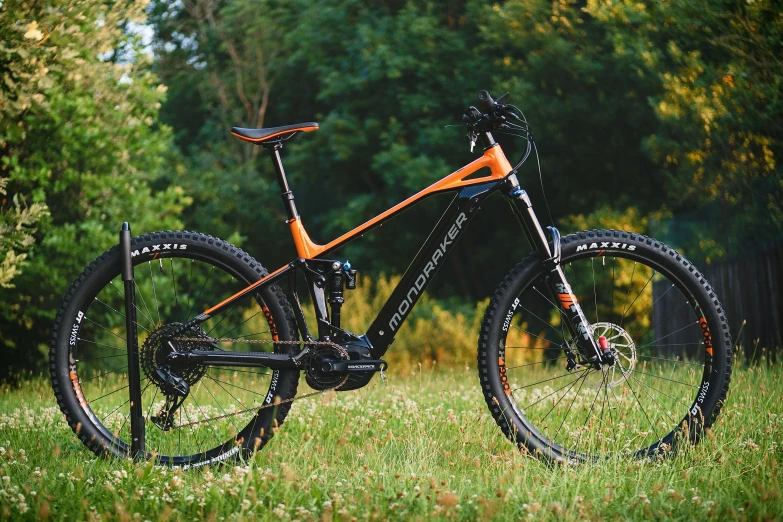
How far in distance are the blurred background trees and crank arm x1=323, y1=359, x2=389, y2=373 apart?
2.73 metres

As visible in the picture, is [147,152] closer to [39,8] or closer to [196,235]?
[39,8]

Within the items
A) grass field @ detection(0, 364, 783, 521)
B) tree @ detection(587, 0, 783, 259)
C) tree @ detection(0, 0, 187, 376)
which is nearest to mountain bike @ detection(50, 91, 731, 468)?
grass field @ detection(0, 364, 783, 521)

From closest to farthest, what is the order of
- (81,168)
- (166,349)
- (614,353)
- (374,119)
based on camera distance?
(614,353) < (166,349) < (81,168) < (374,119)

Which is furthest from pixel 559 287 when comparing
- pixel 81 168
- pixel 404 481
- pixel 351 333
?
pixel 81 168

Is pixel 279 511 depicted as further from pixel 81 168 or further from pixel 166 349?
pixel 81 168

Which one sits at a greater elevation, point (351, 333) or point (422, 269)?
point (422, 269)

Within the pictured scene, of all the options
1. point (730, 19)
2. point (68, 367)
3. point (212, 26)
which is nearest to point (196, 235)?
point (68, 367)

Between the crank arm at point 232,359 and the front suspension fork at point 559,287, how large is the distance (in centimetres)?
117

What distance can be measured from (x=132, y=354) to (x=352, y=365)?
954 mm

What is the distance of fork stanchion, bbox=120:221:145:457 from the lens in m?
3.62

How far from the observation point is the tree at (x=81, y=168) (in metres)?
7.61

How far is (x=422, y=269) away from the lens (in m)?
3.81

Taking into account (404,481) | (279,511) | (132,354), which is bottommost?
(404,481)

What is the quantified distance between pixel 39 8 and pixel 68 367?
9.57 feet
